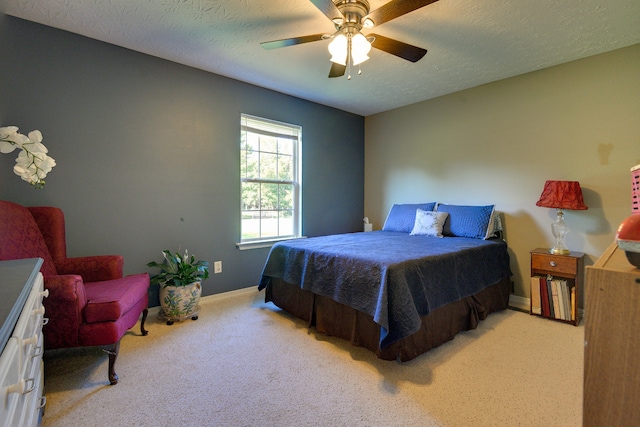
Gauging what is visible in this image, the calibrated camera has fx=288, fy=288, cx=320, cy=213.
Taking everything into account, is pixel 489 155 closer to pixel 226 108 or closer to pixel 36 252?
pixel 226 108

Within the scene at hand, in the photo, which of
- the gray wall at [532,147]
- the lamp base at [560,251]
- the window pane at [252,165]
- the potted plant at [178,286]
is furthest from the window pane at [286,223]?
the lamp base at [560,251]

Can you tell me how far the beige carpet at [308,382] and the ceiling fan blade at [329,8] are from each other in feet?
7.10

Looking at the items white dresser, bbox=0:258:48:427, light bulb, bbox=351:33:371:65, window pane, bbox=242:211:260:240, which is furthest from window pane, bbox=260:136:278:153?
white dresser, bbox=0:258:48:427

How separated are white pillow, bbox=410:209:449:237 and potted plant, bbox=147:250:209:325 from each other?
93.1 inches

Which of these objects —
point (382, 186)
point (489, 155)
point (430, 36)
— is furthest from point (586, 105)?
point (382, 186)

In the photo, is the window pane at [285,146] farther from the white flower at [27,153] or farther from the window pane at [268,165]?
the white flower at [27,153]

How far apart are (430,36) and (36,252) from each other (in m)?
3.31

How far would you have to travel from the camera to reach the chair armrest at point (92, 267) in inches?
82.7

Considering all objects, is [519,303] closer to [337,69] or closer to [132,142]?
[337,69]

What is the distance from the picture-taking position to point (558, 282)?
2.60 meters

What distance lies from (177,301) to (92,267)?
2.27ft

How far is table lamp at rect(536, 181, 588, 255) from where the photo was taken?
2572 millimetres

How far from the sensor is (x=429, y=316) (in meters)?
2.06

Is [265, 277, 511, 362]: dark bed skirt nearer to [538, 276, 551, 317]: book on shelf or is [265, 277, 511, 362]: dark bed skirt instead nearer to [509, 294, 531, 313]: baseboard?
[509, 294, 531, 313]: baseboard
